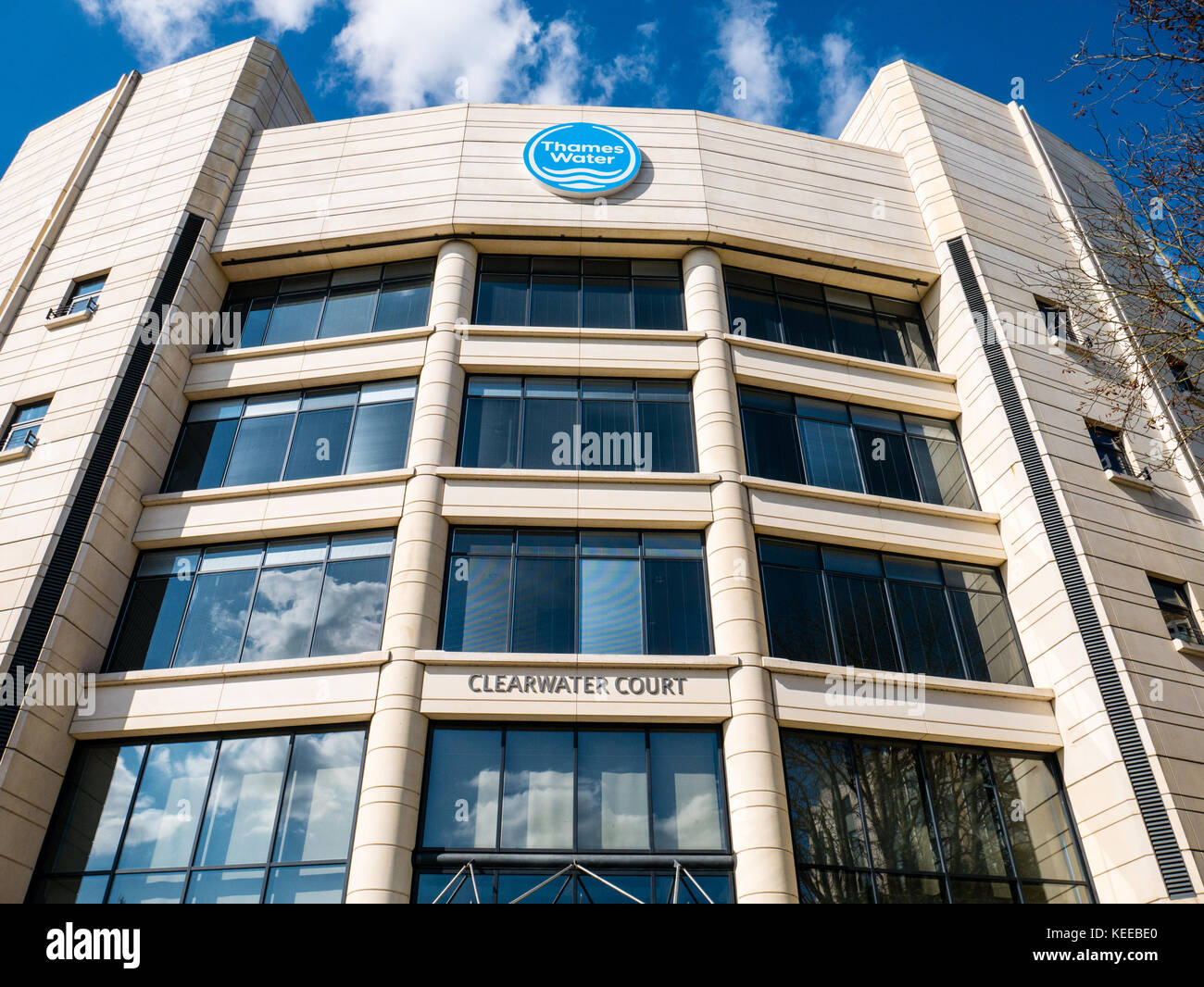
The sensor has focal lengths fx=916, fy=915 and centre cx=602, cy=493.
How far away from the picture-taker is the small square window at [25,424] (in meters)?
21.6

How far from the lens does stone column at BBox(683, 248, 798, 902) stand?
622 inches

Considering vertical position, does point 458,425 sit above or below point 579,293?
below

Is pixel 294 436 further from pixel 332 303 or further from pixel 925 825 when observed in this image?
pixel 925 825

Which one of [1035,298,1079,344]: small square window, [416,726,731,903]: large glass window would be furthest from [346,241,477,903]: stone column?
[1035,298,1079,344]: small square window

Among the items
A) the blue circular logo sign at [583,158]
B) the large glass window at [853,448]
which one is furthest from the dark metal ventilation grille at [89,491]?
the large glass window at [853,448]

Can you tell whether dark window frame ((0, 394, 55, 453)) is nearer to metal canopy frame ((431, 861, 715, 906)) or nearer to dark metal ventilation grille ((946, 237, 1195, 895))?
metal canopy frame ((431, 861, 715, 906))

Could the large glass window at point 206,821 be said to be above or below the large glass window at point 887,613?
below

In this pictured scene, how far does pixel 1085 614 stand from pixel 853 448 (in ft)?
20.5

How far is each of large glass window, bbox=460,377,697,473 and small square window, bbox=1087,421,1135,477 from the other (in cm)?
1008

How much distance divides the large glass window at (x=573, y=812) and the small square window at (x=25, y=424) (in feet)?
41.6

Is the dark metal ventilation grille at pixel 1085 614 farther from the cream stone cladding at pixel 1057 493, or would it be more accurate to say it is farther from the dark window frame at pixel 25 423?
the dark window frame at pixel 25 423

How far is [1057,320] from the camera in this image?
24328mm

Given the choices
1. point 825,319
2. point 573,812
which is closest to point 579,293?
point 825,319
